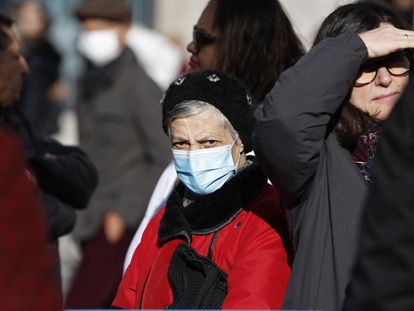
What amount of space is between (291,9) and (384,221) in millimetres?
6946

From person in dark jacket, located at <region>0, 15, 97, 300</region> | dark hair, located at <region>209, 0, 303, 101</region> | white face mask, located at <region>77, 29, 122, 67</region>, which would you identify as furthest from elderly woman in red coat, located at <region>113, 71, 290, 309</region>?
white face mask, located at <region>77, 29, 122, 67</region>

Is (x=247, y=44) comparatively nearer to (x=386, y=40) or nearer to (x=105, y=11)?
(x=386, y=40)

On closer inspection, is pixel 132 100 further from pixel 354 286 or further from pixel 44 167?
pixel 354 286

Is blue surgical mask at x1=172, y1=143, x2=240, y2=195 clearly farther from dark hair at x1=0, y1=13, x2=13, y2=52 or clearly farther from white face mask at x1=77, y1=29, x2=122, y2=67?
white face mask at x1=77, y1=29, x2=122, y2=67

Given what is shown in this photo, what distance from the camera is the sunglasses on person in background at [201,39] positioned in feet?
13.8

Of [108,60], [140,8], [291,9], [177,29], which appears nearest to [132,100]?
[108,60]

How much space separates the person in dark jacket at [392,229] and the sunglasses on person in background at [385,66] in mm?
1163

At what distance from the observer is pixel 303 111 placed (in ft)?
9.99

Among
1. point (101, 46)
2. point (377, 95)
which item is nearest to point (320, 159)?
point (377, 95)

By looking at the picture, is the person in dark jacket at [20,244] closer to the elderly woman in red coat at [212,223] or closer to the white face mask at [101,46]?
the elderly woman in red coat at [212,223]

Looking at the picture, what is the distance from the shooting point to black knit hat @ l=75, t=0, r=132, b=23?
24.3 feet

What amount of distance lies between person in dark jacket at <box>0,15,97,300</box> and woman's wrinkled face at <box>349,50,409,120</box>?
166cm

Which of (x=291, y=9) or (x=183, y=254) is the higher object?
(x=183, y=254)

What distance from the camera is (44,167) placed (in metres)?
4.63
